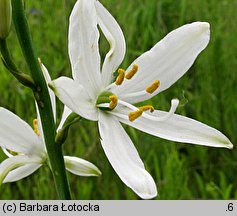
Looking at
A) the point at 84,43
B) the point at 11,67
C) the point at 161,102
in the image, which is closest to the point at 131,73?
the point at 84,43

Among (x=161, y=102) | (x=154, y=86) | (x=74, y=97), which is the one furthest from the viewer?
(x=161, y=102)

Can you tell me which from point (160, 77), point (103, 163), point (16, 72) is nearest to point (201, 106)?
point (103, 163)

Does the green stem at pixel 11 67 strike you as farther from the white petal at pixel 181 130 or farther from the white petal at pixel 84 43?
the white petal at pixel 181 130

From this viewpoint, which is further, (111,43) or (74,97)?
(111,43)

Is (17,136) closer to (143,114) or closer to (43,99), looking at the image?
(43,99)

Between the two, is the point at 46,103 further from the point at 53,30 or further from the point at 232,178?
the point at 53,30

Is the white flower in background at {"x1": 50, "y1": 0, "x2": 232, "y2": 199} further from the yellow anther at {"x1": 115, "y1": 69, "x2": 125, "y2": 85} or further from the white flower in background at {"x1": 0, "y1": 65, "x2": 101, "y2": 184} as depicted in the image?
the white flower in background at {"x1": 0, "y1": 65, "x2": 101, "y2": 184}

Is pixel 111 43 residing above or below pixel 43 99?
above

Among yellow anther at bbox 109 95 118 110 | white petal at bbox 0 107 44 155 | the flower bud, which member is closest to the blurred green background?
white petal at bbox 0 107 44 155
